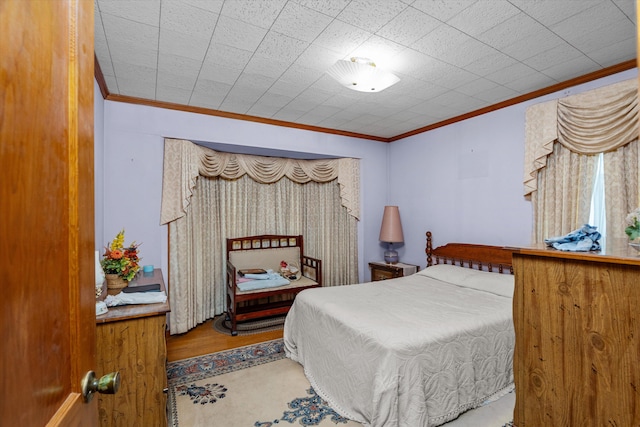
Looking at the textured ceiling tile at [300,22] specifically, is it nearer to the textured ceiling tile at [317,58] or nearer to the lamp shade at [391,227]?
the textured ceiling tile at [317,58]

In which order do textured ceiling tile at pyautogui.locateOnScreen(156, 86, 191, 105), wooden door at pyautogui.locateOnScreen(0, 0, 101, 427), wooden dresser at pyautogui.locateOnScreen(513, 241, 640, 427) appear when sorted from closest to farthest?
1. wooden door at pyautogui.locateOnScreen(0, 0, 101, 427)
2. wooden dresser at pyautogui.locateOnScreen(513, 241, 640, 427)
3. textured ceiling tile at pyautogui.locateOnScreen(156, 86, 191, 105)

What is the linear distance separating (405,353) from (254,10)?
222 cm

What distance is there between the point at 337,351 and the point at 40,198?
205 cm

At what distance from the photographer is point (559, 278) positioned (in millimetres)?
1101

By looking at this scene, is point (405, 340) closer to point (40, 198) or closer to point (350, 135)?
point (40, 198)

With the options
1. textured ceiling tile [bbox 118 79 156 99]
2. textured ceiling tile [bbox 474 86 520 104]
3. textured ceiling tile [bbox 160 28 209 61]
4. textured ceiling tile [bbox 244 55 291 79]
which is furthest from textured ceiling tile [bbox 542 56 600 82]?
textured ceiling tile [bbox 118 79 156 99]

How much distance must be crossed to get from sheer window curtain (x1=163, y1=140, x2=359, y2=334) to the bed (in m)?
1.51

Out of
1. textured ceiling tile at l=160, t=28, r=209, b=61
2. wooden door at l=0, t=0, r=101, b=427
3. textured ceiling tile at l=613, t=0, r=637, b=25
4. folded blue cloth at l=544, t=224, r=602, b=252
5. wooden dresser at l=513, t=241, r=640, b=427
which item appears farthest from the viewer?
textured ceiling tile at l=160, t=28, r=209, b=61

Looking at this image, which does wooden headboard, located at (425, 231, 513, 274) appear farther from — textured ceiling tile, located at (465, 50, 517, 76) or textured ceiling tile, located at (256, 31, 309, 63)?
textured ceiling tile, located at (256, 31, 309, 63)

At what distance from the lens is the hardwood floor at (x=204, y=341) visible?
3062mm

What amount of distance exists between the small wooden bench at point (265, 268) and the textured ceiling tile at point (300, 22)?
256cm

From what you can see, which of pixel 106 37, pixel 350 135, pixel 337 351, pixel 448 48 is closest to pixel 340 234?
pixel 350 135

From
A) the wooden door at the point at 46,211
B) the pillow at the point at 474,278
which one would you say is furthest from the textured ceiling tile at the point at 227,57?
the pillow at the point at 474,278

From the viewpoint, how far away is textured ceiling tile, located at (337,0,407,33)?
1779 mm
